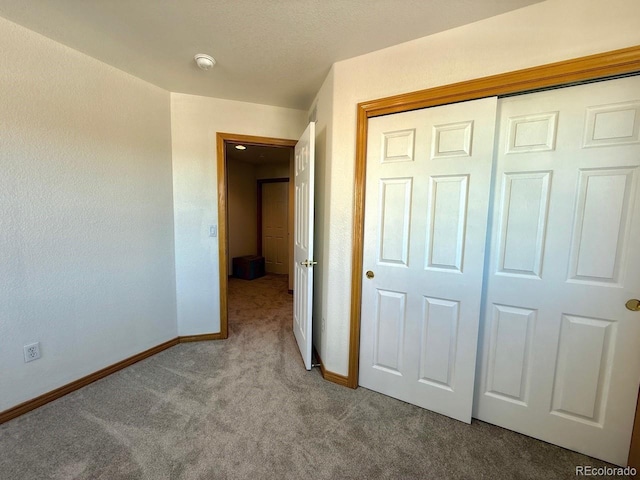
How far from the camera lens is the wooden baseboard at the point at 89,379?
1519mm

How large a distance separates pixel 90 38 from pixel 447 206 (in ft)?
8.16

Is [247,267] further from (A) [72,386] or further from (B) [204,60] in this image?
(B) [204,60]

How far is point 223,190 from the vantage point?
8.06ft

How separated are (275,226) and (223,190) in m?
3.07

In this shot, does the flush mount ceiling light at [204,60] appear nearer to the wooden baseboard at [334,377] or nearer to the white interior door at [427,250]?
the white interior door at [427,250]

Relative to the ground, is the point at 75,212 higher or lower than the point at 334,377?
higher

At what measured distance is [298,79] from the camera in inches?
78.4

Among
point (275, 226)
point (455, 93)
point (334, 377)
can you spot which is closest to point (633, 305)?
point (455, 93)

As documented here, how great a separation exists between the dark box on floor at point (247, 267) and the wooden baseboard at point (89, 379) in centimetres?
245

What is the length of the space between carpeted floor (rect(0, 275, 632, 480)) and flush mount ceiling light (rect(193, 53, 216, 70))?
92.1 inches

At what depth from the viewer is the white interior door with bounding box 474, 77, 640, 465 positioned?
1200 millimetres

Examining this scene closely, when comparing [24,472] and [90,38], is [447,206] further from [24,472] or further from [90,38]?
[24,472]

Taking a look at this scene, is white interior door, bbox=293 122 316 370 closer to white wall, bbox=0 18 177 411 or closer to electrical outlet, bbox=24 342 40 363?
white wall, bbox=0 18 177 411

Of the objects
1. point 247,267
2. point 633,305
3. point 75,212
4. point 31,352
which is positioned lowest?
point 247,267
